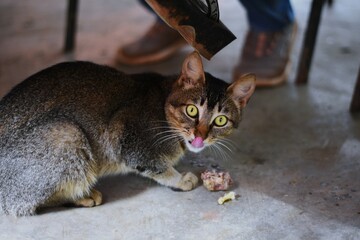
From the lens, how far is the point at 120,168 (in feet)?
7.00

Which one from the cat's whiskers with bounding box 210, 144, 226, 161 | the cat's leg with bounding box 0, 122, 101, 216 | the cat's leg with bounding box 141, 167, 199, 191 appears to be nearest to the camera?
the cat's leg with bounding box 0, 122, 101, 216

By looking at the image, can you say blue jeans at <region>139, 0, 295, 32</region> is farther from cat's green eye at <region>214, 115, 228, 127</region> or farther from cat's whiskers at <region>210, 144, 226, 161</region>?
cat's green eye at <region>214, 115, 228, 127</region>

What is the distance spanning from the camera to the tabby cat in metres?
1.92

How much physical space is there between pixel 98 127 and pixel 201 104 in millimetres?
360

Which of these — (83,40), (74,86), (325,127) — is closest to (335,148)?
(325,127)

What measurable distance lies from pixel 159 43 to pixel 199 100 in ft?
3.94

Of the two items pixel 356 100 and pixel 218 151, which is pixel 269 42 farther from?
pixel 218 151

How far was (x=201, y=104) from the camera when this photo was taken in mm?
2053

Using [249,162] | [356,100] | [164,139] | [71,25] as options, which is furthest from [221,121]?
[71,25]

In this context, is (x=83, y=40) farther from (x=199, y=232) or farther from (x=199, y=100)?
(x=199, y=232)

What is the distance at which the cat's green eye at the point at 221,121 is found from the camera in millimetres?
2080

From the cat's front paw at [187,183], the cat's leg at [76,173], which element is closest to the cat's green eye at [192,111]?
the cat's front paw at [187,183]

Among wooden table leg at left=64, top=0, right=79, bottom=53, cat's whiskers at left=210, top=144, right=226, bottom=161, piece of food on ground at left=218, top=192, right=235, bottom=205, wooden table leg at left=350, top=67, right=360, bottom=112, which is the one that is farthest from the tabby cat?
wooden table leg at left=64, top=0, right=79, bottom=53

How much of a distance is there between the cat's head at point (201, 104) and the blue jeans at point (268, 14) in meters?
0.96
